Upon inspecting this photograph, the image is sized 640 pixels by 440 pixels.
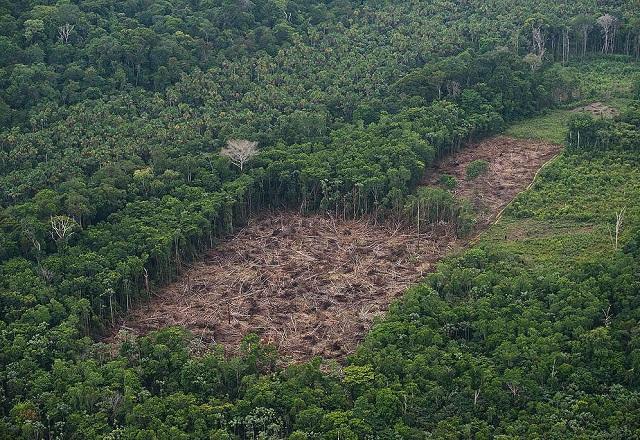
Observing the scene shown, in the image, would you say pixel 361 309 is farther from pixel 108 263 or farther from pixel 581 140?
pixel 581 140

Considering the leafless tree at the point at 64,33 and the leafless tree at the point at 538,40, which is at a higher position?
the leafless tree at the point at 64,33

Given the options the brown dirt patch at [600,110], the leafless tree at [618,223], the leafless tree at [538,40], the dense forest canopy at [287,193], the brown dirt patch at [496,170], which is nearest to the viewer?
the dense forest canopy at [287,193]

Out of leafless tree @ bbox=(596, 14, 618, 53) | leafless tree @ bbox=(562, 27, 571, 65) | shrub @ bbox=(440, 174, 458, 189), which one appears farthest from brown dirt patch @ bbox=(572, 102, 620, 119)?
shrub @ bbox=(440, 174, 458, 189)

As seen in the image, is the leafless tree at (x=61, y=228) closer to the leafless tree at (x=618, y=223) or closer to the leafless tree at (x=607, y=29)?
the leafless tree at (x=618, y=223)

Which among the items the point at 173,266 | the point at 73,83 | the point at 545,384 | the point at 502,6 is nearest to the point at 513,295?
the point at 545,384

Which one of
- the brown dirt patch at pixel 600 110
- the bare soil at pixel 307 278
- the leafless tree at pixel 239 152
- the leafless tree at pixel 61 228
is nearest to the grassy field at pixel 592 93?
the brown dirt patch at pixel 600 110

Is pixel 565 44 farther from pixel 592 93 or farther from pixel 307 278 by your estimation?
pixel 307 278
